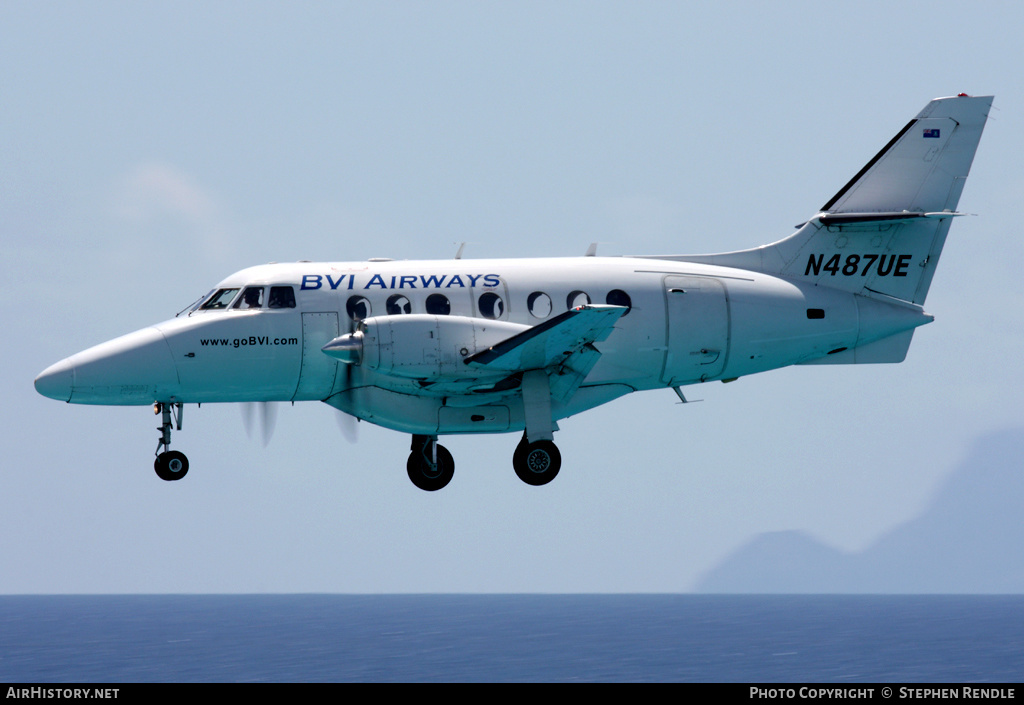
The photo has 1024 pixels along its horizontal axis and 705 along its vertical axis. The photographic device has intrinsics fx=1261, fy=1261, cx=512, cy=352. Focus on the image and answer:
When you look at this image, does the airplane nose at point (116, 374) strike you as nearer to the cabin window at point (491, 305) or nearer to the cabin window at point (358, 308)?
the cabin window at point (358, 308)

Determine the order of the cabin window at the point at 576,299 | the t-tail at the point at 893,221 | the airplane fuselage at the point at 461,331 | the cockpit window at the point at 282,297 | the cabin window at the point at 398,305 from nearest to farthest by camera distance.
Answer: the airplane fuselage at the point at 461,331, the cabin window at the point at 398,305, the cockpit window at the point at 282,297, the cabin window at the point at 576,299, the t-tail at the point at 893,221

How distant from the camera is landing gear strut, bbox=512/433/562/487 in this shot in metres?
23.2

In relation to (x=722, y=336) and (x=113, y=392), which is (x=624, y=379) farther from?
(x=113, y=392)

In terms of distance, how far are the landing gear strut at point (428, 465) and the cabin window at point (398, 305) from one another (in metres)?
3.40

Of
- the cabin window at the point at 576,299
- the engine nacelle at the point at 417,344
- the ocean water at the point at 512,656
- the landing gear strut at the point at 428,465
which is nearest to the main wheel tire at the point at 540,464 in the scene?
the engine nacelle at the point at 417,344

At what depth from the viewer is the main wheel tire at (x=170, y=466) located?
902 inches

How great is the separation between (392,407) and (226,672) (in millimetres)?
92467

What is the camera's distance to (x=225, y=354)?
23.2 metres

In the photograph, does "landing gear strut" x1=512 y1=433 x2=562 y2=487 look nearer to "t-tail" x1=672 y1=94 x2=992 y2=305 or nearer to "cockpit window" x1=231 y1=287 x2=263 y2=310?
"t-tail" x1=672 y1=94 x2=992 y2=305

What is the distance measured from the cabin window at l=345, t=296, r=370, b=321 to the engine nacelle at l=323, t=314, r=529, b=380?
0.74m

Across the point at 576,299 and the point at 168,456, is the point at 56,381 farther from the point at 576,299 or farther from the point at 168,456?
the point at 576,299

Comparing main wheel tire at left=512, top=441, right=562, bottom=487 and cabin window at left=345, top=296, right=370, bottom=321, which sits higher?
cabin window at left=345, top=296, right=370, bottom=321

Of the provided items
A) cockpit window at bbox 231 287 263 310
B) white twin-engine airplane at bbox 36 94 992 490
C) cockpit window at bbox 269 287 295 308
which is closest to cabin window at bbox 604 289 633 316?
white twin-engine airplane at bbox 36 94 992 490

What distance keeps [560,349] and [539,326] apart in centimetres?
100
